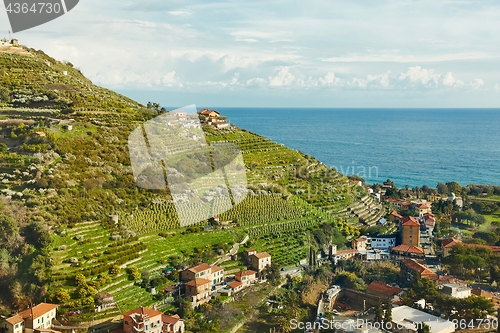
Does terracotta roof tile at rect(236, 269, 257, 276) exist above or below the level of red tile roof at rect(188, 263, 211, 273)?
below

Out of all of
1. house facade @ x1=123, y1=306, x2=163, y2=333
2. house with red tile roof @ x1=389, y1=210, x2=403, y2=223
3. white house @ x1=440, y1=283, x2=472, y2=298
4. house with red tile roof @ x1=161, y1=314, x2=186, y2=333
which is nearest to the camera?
house facade @ x1=123, y1=306, x2=163, y2=333

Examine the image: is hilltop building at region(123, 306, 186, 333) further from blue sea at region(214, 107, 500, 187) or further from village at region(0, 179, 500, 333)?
blue sea at region(214, 107, 500, 187)

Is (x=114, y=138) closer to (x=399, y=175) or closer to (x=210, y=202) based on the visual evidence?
(x=210, y=202)

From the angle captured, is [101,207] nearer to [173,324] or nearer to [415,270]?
[173,324]

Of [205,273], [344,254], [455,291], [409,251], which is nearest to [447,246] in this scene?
[409,251]

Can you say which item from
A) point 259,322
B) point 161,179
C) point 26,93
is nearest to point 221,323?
point 259,322

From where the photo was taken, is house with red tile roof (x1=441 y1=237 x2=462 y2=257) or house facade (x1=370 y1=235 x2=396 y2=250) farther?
house facade (x1=370 y1=235 x2=396 y2=250)

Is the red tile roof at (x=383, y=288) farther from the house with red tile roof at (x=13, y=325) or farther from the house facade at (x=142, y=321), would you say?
the house with red tile roof at (x=13, y=325)

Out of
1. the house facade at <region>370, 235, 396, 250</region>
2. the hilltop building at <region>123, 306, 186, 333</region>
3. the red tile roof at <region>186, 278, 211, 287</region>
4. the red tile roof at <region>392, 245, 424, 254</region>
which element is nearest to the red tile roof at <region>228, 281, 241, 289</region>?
the red tile roof at <region>186, 278, 211, 287</region>
